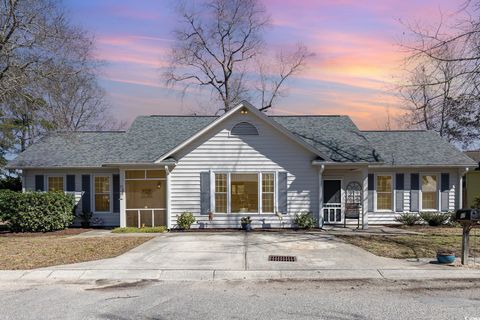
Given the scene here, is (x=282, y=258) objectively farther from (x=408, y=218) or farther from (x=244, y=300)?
A: (x=408, y=218)

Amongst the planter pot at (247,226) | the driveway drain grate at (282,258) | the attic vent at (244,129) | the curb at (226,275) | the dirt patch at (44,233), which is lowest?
the dirt patch at (44,233)

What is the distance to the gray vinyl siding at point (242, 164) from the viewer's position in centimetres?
1858

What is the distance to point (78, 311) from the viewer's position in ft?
23.5

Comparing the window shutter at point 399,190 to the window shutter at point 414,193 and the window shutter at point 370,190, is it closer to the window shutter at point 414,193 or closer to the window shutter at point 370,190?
the window shutter at point 414,193

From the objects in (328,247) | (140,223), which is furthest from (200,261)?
(140,223)

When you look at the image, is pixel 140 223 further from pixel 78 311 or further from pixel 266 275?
pixel 78 311

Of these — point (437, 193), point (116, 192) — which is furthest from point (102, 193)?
point (437, 193)

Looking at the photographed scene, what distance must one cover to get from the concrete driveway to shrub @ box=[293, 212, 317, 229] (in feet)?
6.06

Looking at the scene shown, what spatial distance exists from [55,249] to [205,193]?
267 inches

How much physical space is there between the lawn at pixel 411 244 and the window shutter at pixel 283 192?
10.4 ft

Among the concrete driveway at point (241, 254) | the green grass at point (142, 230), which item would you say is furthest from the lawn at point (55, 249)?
the green grass at point (142, 230)

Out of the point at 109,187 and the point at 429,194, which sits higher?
the point at 109,187

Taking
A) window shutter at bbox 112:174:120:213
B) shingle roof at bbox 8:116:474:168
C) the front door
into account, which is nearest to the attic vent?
shingle roof at bbox 8:116:474:168

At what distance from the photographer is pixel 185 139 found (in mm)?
19406
